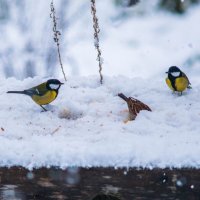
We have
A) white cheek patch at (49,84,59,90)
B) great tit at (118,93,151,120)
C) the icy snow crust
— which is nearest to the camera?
the icy snow crust

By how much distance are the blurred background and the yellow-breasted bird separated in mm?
2734

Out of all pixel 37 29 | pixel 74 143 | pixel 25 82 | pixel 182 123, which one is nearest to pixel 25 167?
pixel 74 143

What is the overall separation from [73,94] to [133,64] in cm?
291

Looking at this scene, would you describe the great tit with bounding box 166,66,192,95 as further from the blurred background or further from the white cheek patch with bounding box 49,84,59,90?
the blurred background

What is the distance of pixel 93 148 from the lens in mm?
2465

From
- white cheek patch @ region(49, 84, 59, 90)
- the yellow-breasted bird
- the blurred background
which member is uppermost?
the blurred background

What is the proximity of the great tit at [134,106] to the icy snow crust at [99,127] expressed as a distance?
40 millimetres

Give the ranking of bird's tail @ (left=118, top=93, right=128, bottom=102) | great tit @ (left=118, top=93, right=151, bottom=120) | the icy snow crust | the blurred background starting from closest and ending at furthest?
1. the icy snow crust
2. great tit @ (left=118, top=93, right=151, bottom=120)
3. bird's tail @ (left=118, top=93, right=128, bottom=102)
4. the blurred background

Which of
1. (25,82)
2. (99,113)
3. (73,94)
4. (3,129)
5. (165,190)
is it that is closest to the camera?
(165,190)

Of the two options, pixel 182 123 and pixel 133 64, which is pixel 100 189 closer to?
pixel 182 123

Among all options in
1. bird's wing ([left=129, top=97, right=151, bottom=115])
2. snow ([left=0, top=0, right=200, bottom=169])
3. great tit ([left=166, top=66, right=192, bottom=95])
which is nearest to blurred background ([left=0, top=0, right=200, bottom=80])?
snow ([left=0, top=0, right=200, bottom=169])

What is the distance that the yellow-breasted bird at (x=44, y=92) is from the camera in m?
3.33

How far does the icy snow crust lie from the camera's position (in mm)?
2387

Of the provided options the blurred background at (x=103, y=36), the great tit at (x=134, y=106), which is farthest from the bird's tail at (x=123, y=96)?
the blurred background at (x=103, y=36)
